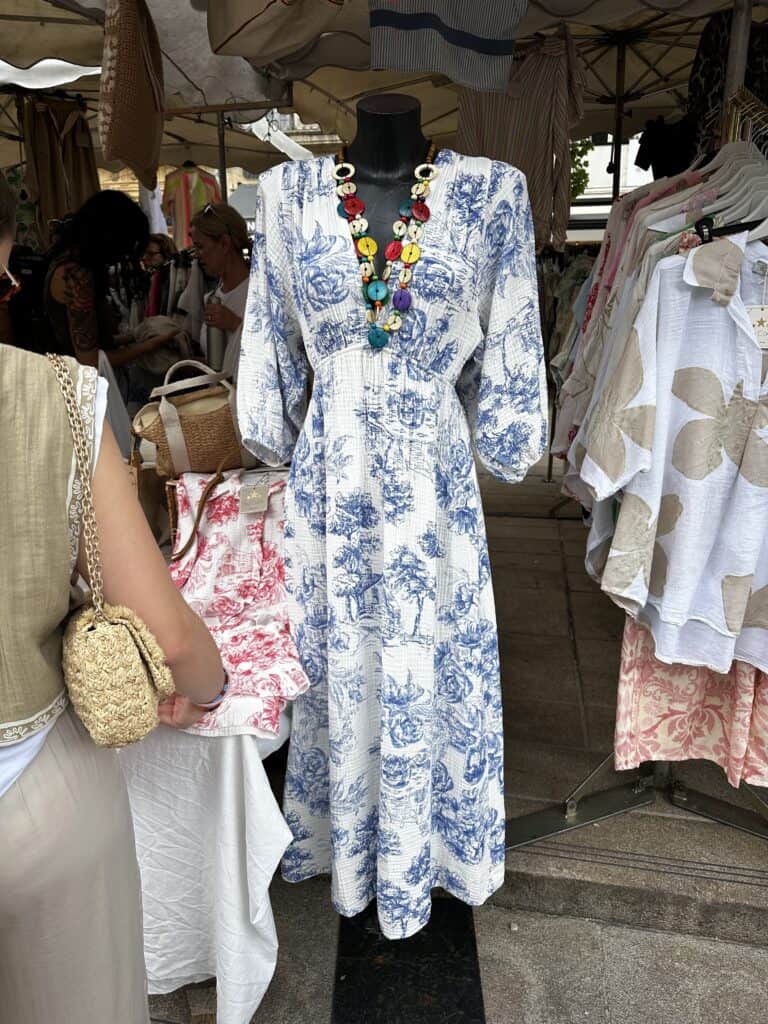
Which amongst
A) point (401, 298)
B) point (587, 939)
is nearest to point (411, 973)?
point (587, 939)

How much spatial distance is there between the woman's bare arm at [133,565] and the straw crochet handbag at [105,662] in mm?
14

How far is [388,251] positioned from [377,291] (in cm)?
9

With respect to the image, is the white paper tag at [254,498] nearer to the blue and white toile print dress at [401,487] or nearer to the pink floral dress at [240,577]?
the pink floral dress at [240,577]

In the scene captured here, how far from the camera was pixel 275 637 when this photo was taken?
1705 millimetres

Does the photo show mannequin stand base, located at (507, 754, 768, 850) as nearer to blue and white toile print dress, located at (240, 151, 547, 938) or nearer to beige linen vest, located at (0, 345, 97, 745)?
blue and white toile print dress, located at (240, 151, 547, 938)

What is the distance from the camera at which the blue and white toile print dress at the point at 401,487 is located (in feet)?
4.97

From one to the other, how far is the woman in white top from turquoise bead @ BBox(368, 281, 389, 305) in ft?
5.37

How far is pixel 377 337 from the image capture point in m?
1.48

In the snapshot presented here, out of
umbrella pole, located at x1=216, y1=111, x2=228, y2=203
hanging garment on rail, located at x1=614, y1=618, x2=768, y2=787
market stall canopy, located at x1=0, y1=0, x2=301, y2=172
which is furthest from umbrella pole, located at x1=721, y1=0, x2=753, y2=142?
umbrella pole, located at x1=216, y1=111, x2=228, y2=203

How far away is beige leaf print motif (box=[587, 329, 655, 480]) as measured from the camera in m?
1.60

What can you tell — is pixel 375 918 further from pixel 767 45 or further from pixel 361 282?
pixel 767 45

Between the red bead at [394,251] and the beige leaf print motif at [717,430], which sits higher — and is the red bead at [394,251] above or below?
above

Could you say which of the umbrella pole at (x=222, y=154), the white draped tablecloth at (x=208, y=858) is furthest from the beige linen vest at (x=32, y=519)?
the umbrella pole at (x=222, y=154)

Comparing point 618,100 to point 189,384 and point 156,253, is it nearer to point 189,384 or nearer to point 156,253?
point 156,253
